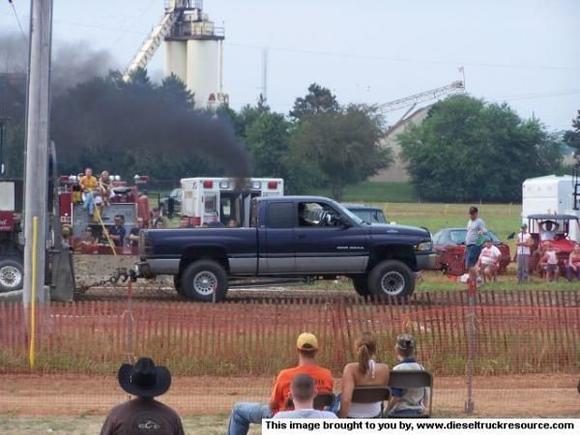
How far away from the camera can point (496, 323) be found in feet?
57.2

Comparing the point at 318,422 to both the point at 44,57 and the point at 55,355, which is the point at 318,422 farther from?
the point at 44,57

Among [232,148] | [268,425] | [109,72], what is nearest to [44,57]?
[268,425]

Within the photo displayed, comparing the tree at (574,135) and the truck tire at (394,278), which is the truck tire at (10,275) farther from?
the tree at (574,135)

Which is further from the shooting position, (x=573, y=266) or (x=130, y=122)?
(x=130, y=122)

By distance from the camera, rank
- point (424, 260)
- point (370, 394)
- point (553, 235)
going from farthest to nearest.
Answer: point (553, 235) → point (424, 260) → point (370, 394)

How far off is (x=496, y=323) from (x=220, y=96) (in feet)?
279

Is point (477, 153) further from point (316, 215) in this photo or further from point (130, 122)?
point (316, 215)

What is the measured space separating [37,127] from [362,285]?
9.01 m

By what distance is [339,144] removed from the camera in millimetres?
79875

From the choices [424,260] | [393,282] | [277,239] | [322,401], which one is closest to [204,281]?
[277,239]

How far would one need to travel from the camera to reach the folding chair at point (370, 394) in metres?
10.6

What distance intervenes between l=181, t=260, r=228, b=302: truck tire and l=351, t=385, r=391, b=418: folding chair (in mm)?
13359

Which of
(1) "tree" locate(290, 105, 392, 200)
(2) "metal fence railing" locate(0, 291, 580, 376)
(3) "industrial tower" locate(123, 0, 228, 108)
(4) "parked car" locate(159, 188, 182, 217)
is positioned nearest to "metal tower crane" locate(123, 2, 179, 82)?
(3) "industrial tower" locate(123, 0, 228, 108)

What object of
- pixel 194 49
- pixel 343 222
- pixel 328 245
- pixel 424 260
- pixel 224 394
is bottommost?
pixel 224 394
